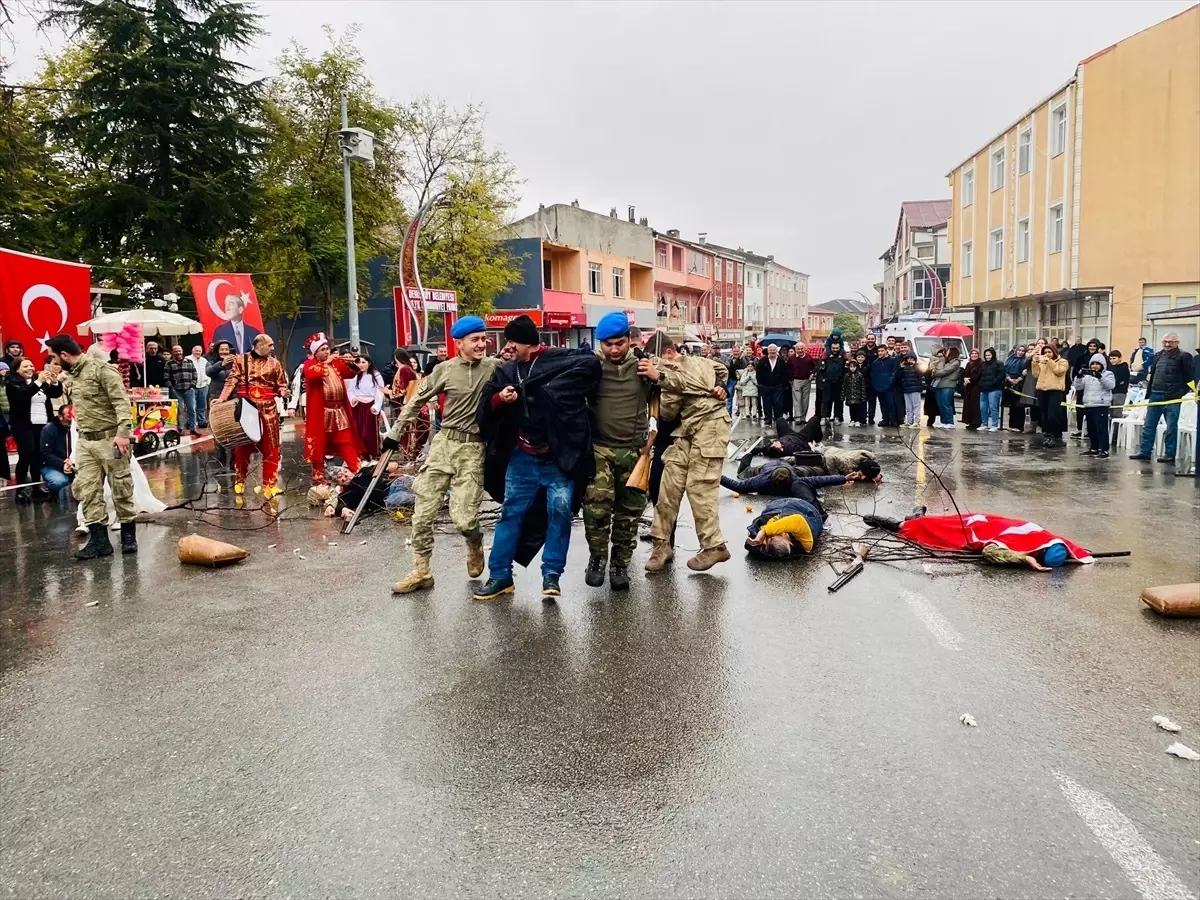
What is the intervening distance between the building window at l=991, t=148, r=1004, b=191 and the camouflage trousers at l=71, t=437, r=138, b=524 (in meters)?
33.7

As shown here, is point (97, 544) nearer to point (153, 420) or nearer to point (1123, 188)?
point (153, 420)

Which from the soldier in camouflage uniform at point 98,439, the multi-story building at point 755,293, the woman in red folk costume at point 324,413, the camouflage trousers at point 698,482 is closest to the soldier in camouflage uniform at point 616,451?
the camouflage trousers at point 698,482

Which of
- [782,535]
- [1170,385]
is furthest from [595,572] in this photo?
[1170,385]

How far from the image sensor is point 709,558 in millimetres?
6977

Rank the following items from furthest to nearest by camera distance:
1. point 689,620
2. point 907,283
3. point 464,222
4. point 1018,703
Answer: point 907,283, point 464,222, point 689,620, point 1018,703

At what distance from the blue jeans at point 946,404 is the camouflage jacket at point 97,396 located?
16505mm

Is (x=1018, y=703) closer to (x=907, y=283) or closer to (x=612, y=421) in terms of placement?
(x=612, y=421)

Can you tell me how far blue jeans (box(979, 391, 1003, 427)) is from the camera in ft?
63.8

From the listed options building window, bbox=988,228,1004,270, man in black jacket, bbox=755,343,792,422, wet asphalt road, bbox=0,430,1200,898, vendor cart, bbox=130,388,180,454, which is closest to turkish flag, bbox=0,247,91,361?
vendor cart, bbox=130,388,180,454

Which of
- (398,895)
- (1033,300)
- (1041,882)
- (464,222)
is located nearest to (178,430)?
(398,895)

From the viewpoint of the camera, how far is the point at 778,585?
6.65m

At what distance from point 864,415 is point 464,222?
71.4ft

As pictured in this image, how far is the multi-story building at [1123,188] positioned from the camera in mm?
25328

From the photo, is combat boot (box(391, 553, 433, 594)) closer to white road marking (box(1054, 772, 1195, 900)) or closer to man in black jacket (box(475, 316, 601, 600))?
man in black jacket (box(475, 316, 601, 600))
